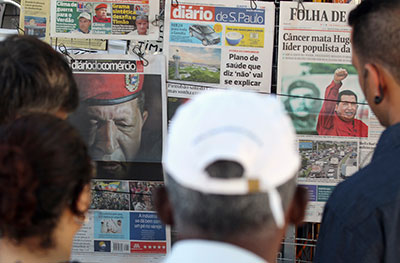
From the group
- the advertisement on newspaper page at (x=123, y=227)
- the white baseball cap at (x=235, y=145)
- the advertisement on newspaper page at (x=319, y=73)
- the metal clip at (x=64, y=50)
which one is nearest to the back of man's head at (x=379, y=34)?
the advertisement on newspaper page at (x=319, y=73)

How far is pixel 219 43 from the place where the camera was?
1.59 meters

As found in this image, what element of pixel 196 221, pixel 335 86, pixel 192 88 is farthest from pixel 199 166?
pixel 335 86

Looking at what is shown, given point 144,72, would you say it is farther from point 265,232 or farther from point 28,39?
point 265,232

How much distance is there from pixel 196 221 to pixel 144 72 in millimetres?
1082

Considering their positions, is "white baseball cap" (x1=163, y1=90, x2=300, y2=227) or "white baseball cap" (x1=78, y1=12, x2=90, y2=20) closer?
Result: "white baseball cap" (x1=163, y1=90, x2=300, y2=227)

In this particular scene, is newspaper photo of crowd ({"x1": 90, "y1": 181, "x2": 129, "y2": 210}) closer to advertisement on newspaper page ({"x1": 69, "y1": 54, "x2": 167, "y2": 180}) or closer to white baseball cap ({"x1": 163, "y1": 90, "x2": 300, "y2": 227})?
advertisement on newspaper page ({"x1": 69, "y1": 54, "x2": 167, "y2": 180})

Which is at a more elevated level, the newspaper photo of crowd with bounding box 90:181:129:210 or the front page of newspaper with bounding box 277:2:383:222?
the front page of newspaper with bounding box 277:2:383:222

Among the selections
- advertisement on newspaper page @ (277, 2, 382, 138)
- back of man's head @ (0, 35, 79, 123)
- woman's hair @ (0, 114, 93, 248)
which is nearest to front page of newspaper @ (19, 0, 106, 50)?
back of man's head @ (0, 35, 79, 123)

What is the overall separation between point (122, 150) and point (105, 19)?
0.50m

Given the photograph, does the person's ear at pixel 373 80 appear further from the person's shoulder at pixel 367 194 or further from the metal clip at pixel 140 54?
the metal clip at pixel 140 54

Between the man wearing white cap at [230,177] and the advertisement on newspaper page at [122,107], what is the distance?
99 cm

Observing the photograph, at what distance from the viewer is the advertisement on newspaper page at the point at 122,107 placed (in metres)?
1.60

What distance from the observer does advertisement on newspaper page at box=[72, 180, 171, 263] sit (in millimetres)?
1640

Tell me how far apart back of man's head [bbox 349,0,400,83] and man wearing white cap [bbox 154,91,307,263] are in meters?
0.63
